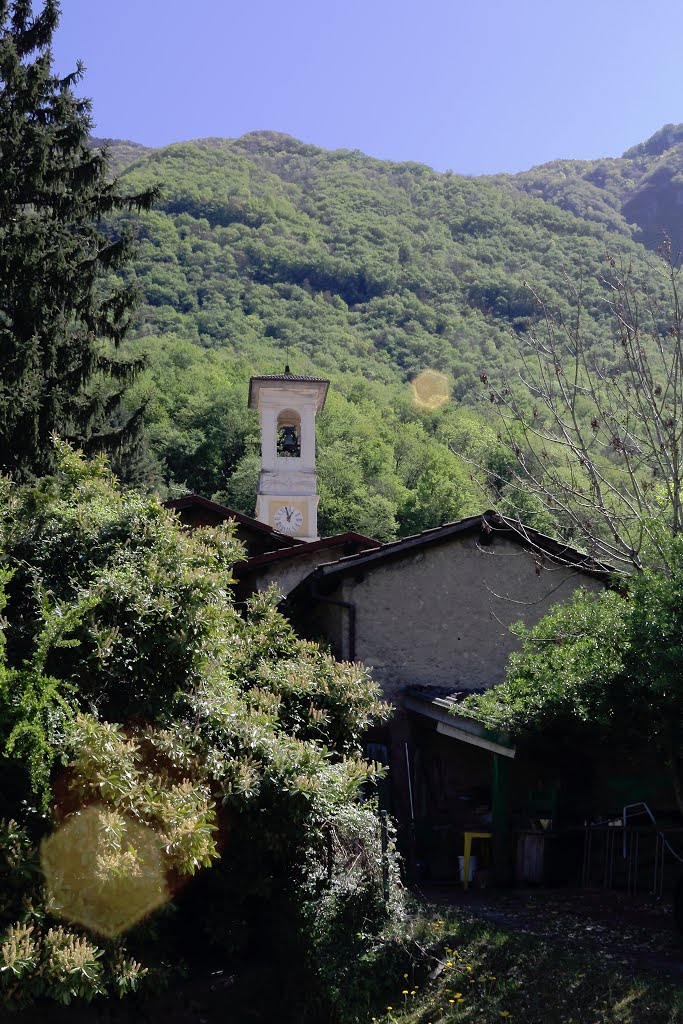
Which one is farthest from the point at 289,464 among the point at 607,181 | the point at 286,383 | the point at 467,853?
the point at 607,181

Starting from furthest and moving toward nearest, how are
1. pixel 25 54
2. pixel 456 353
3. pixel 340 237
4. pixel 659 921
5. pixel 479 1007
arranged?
pixel 340 237 → pixel 456 353 → pixel 25 54 → pixel 659 921 → pixel 479 1007

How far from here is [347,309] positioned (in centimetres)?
7225

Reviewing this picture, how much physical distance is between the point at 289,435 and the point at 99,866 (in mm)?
19545

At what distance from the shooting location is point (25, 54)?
17922mm

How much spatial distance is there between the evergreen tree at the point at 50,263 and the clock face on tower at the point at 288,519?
7.08 meters

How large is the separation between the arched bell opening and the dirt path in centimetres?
1406

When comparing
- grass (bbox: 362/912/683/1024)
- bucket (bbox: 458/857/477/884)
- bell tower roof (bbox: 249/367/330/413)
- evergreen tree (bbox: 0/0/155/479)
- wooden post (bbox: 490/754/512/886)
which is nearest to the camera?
grass (bbox: 362/912/683/1024)

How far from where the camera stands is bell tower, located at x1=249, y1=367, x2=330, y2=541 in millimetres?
25484

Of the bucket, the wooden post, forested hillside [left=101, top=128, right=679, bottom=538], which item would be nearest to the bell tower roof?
forested hillside [left=101, top=128, right=679, bottom=538]

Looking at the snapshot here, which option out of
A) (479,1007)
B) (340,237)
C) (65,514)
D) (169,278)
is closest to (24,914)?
(65,514)

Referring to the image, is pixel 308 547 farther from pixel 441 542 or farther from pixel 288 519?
pixel 288 519

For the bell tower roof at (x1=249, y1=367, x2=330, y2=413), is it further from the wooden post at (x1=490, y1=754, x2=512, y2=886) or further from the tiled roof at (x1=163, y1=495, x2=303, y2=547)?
the wooden post at (x1=490, y1=754, x2=512, y2=886)

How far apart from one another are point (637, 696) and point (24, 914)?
7.18 m

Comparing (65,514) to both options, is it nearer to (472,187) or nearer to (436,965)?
(436,965)
